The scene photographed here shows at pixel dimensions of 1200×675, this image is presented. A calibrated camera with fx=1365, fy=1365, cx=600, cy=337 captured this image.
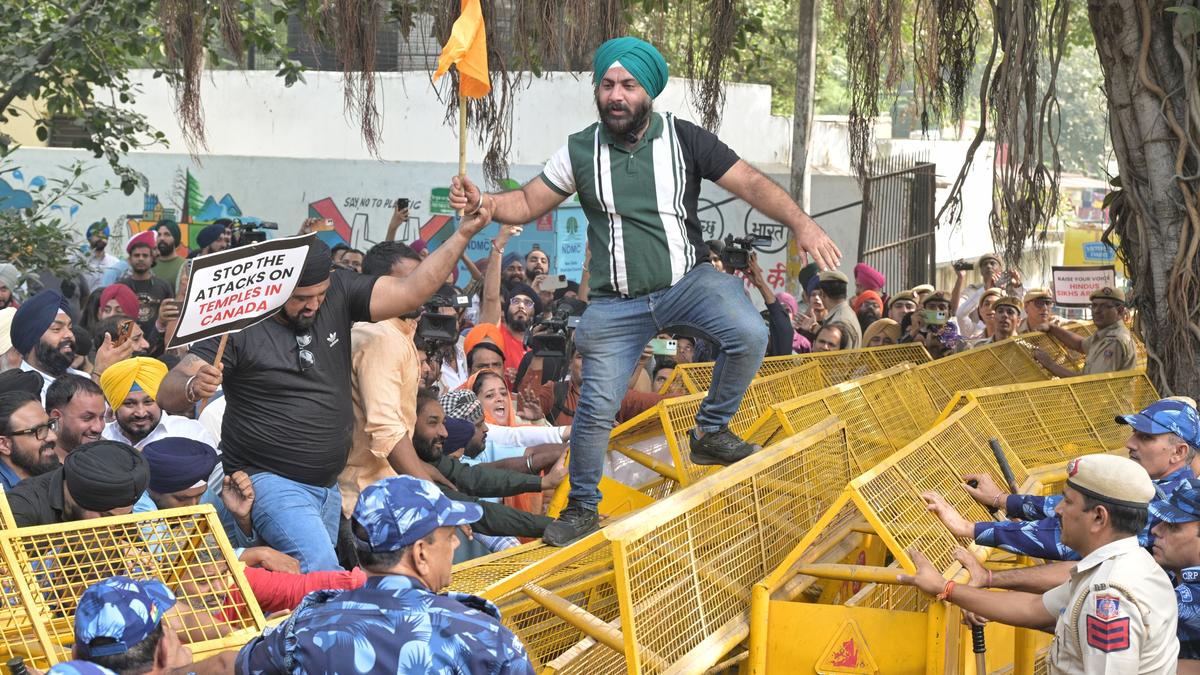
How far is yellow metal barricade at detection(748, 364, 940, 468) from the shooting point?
615 centimetres

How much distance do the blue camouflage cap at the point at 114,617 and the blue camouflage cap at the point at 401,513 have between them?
0.57 metres

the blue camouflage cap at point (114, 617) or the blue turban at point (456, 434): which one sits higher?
the blue camouflage cap at point (114, 617)

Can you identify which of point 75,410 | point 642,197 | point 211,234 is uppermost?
point 642,197

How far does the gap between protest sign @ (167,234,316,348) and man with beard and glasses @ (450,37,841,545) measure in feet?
2.21

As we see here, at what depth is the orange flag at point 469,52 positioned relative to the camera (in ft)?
16.8

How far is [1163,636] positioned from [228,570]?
9.21ft

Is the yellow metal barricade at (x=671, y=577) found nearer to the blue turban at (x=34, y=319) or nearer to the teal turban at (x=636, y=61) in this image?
the teal turban at (x=636, y=61)

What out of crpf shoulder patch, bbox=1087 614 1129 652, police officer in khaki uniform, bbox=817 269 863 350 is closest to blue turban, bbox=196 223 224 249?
police officer in khaki uniform, bbox=817 269 863 350

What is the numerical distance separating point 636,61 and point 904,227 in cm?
1351

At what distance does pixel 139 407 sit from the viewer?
6215mm

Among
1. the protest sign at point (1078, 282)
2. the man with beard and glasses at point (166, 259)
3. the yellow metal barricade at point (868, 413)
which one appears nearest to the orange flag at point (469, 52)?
the yellow metal barricade at point (868, 413)

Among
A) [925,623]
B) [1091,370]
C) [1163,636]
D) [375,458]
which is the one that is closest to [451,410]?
[375,458]

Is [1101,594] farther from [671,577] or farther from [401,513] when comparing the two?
[401,513]

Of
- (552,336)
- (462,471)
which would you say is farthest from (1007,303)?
(462,471)
